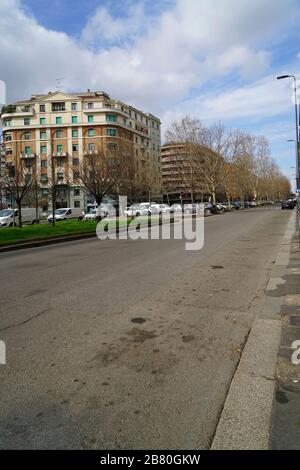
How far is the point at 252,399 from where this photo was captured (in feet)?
9.71

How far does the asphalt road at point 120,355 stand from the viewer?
2.63m

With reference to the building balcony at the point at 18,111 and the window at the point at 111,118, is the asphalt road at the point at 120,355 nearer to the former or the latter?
the window at the point at 111,118

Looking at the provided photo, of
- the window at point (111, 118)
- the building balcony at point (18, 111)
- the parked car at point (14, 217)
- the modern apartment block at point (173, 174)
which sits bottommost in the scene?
the parked car at point (14, 217)

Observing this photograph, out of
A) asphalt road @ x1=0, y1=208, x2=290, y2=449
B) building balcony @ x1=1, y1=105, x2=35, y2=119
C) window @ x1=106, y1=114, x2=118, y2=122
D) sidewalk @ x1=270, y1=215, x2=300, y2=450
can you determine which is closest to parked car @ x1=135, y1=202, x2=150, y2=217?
window @ x1=106, y1=114, x2=118, y2=122

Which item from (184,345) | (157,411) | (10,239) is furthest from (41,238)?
(157,411)

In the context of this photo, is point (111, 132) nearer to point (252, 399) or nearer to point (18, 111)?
point (18, 111)

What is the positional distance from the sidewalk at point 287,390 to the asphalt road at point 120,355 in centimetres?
42

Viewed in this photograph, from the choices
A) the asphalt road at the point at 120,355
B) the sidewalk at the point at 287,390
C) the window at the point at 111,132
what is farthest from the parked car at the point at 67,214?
the sidewalk at the point at 287,390

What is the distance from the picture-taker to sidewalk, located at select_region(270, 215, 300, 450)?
248 centimetres

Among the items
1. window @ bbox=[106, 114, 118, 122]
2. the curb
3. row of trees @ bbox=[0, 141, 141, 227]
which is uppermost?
window @ bbox=[106, 114, 118, 122]

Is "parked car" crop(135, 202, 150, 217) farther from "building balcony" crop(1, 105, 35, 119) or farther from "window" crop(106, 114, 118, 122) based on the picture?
"building balcony" crop(1, 105, 35, 119)

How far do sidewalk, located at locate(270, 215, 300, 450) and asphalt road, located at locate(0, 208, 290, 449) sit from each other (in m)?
0.42

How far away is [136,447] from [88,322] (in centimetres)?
258
